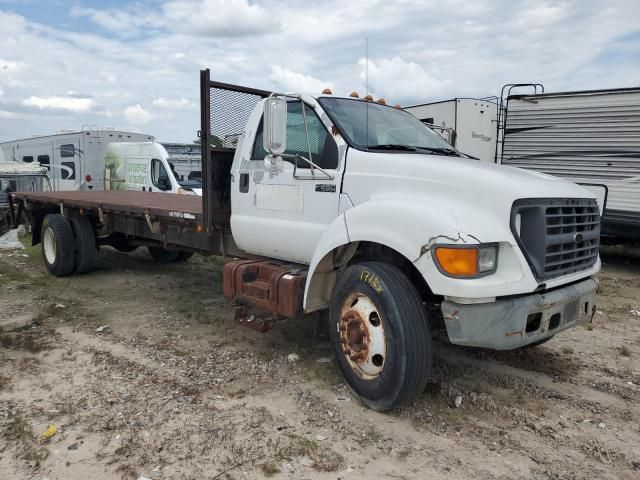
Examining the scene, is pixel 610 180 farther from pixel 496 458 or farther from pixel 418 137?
pixel 496 458

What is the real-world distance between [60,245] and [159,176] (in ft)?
18.8

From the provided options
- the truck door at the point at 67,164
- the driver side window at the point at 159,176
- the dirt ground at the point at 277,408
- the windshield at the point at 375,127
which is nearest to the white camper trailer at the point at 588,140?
the dirt ground at the point at 277,408

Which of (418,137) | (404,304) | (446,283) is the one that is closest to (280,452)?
(404,304)

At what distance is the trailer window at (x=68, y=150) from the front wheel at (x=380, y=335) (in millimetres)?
14529

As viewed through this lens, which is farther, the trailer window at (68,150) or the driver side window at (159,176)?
the trailer window at (68,150)

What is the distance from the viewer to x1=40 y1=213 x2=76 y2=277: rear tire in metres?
7.89

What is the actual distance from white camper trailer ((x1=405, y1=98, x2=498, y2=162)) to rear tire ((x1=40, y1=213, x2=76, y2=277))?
759 cm

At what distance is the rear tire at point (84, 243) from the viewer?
26.2ft

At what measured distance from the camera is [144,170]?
44.8ft

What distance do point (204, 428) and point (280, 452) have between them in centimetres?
59

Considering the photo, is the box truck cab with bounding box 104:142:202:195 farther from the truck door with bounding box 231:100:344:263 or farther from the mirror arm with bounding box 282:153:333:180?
the mirror arm with bounding box 282:153:333:180

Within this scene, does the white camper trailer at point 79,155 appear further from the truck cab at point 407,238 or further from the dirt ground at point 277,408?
the truck cab at point 407,238

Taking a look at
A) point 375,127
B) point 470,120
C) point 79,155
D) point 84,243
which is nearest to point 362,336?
point 375,127

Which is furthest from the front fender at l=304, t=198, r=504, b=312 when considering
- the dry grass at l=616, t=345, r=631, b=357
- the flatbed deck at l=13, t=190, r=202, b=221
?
the dry grass at l=616, t=345, r=631, b=357
